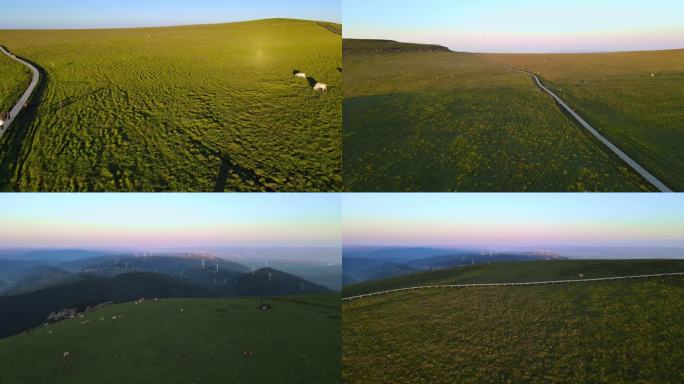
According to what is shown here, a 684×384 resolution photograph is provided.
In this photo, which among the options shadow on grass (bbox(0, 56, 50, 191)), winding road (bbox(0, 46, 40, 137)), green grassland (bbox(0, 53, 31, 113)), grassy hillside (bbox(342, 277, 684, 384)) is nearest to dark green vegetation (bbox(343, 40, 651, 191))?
grassy hillside (bbox(342, 277, 684, 384))

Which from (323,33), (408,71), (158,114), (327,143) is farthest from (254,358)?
(408,71)

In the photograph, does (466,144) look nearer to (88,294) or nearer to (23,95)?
(23,95)

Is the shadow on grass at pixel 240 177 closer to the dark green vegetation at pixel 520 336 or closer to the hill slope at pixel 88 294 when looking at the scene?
the dark green vegetation at pixel 520 336

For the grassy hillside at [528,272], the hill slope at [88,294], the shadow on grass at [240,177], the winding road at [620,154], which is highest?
the winding road at [620,154]

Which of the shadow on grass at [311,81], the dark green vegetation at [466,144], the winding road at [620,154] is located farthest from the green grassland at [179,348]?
the winding road at [620,154]

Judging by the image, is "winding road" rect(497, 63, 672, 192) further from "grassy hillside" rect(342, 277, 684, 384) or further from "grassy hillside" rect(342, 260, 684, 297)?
"grassy hillside" rect(342, 260, 684, 297)

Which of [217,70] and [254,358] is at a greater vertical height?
[217,70]

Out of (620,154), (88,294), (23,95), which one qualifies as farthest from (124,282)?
(620,154)

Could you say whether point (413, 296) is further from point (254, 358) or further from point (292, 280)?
point (292, 280)
